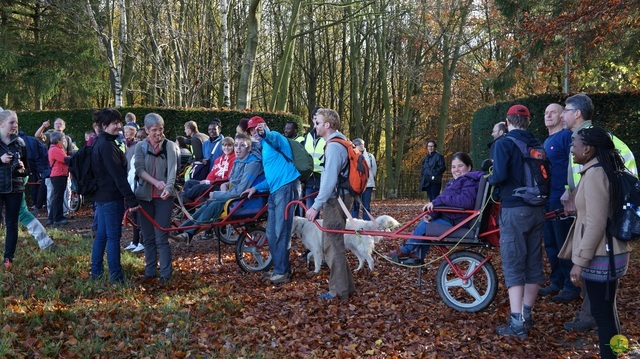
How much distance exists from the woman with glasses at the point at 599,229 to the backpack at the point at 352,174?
2453 mm

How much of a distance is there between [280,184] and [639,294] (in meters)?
4.39

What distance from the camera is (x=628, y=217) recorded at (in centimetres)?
386

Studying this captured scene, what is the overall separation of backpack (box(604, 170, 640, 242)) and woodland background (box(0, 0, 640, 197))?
6782 millimetres

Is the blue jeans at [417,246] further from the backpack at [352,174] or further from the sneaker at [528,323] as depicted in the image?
the sneaker at [528,323]

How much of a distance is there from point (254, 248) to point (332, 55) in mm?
26623

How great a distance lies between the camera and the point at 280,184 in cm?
699

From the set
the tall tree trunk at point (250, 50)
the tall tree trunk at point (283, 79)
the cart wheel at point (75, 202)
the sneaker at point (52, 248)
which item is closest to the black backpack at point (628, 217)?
the sneaker at point (52, 248)

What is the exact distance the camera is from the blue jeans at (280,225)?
701cm

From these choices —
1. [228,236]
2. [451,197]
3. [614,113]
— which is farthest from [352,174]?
[614,113]

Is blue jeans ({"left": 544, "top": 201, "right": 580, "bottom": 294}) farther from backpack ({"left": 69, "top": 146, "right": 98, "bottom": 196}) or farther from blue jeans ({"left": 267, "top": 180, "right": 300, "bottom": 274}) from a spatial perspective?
backpack ({"left": 69, "top": 146, "right": 98, "bottom": 196})

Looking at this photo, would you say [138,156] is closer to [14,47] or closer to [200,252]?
[200,252]

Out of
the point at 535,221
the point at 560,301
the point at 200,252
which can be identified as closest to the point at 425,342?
the point at 535,221

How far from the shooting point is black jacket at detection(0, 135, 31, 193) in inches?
271

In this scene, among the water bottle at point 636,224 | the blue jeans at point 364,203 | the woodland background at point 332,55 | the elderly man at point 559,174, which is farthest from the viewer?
the woodland background at point 332,55
